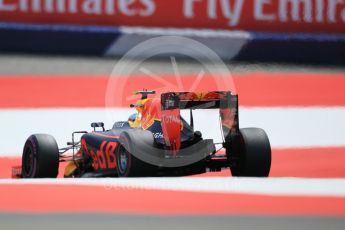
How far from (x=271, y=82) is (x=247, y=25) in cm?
182

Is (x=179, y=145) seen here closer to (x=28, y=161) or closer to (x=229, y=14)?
(x=28, y=161)

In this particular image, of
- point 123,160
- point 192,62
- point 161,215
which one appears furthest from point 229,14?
point 161,215

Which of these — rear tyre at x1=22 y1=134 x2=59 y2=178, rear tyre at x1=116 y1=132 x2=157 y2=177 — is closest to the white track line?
rear tyre at x1=116 y1=132 x2=157 y2=177

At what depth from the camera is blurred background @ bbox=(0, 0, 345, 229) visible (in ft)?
44.9

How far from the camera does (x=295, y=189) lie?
7.91 m

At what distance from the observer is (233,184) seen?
8.41 meters

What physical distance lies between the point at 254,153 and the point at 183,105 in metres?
0.85

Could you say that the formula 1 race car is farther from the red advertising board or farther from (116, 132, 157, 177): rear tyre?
the red advertising board

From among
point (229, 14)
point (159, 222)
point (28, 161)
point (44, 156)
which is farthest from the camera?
point (229, 14)

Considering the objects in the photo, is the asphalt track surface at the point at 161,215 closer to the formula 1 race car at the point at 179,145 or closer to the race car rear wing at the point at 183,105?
the formula 1 race car at the point at 179,145

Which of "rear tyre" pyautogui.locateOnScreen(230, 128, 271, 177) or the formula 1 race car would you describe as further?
"rear tyre" pyautogui.locateOnScreen(230, 128, 271, 177)

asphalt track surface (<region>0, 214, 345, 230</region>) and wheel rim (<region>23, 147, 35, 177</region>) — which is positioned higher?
wheel rim (<region>23, 147, 35, 177</region>)

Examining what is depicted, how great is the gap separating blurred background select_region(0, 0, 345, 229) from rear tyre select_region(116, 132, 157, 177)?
2364mm

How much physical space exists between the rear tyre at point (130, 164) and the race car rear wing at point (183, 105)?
437 millimetres
